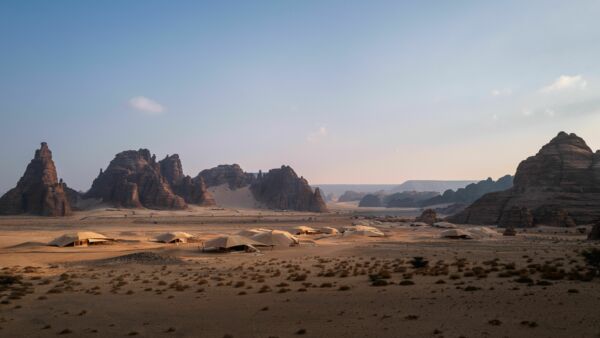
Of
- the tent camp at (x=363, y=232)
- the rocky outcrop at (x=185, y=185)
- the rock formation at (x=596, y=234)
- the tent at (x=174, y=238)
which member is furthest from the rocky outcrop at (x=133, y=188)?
the rock formation at (x=596, y=234)

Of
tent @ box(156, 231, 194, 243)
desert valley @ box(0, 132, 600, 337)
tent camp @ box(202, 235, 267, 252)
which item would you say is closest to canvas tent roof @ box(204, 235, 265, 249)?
tent camp @ box(202, 235, 267, 252)

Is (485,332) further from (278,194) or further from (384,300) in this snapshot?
(278,194)

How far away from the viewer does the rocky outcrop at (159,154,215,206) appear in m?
154

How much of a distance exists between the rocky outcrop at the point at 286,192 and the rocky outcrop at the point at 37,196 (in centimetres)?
7753

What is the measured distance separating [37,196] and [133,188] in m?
26.8

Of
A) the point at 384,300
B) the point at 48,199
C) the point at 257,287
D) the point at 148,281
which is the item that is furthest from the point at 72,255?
the point at 48,199

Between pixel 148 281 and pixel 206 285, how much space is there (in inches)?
142

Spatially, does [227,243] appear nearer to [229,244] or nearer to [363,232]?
[229,244]

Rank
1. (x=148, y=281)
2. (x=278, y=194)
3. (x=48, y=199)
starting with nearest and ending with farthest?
(x=148, y=281)
(x=48, y=199)
(x=278, y=194)

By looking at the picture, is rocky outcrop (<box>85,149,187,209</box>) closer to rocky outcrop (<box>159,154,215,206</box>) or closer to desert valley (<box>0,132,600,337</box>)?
rocky outcrop (<box>159,154,215,206</box>)

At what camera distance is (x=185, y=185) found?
158 meters

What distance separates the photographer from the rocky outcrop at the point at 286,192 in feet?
542

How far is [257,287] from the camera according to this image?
18594mm

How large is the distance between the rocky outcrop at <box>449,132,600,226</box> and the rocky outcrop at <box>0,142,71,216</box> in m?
91.2
